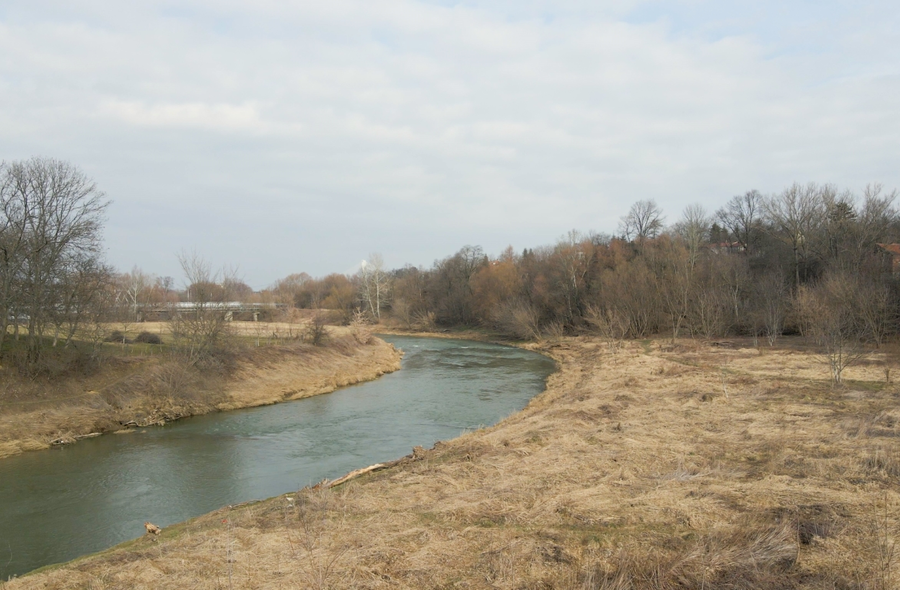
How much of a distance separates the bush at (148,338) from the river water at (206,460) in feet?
44.0

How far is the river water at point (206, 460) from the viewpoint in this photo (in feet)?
41.2

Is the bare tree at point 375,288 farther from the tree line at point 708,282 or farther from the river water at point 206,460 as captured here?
the river water at point 206,460

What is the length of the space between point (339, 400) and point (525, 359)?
799 inches

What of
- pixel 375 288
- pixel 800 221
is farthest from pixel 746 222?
pixel 375 288

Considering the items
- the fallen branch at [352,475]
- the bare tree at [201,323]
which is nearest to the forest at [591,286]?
the bare tree at [201,323]

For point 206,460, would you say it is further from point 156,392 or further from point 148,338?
point 148,338

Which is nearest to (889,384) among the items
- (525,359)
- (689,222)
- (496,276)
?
(525,359)

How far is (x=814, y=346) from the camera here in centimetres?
3322

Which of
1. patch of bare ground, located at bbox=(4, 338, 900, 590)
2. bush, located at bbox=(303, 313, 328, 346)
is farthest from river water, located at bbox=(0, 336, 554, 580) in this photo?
bush, located at bbox=(303, 313, 328, 346)

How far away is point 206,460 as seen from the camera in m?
17.9

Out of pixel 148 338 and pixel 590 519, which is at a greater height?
pixel 148 338

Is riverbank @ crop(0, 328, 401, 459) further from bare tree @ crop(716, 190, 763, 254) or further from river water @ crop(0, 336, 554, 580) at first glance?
bare tree @ crop(716, 190, 763, 254)

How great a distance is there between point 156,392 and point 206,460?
898 centimetres

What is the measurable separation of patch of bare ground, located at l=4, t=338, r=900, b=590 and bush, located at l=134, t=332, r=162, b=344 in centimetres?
2765
